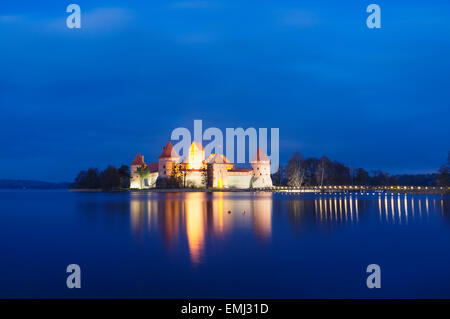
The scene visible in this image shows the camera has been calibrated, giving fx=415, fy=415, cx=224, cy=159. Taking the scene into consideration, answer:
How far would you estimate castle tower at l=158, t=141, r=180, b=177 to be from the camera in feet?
258

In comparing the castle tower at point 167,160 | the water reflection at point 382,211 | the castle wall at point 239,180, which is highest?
the castle tower at point 167,160

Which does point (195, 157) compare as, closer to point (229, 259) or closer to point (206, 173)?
point (206, 173)

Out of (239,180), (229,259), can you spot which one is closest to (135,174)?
(239,180)

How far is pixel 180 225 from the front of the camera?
1877 centimetres

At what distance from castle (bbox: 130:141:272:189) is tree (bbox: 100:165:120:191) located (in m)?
4.32

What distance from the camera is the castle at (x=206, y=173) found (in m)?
78.8

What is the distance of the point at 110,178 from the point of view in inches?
3000

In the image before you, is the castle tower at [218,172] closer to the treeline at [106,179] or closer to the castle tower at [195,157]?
the castle tower at [195,157]

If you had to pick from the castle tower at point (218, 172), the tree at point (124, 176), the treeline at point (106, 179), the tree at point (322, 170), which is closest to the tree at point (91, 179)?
the treeline at point (106, 179)

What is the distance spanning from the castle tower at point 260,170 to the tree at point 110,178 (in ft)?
84.6

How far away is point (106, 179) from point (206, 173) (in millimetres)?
18715
